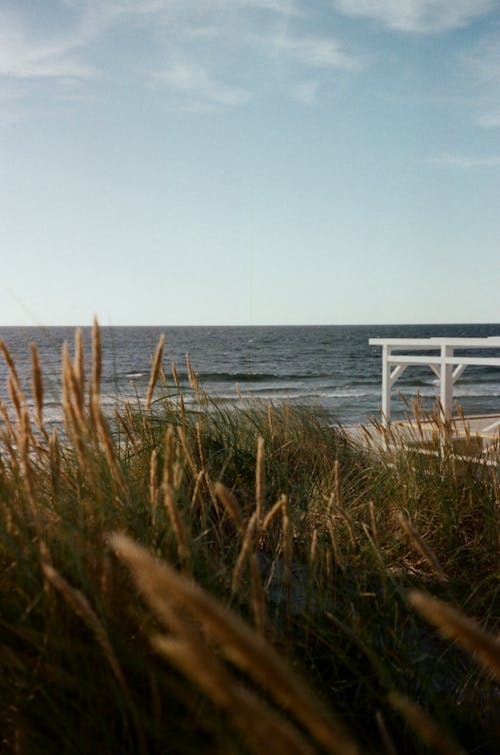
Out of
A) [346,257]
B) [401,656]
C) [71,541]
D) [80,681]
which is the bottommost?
[401,656]

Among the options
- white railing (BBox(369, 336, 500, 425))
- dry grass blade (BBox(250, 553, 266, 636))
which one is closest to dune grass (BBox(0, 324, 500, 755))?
dry grass blade (BBox(250, 553, 266, 636))

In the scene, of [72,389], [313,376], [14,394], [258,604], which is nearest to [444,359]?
[14,394]

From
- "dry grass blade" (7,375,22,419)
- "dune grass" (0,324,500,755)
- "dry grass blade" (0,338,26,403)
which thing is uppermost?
"dry grass blade" (0,338,26,403)

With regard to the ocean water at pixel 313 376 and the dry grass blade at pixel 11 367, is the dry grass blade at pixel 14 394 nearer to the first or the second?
the dry grass blade at pixel 11 367

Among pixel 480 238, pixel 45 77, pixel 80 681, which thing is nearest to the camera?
pixel 80 681

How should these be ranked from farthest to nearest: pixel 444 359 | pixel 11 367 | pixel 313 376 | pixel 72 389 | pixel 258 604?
pixel 313 376, pixel 444 359, pixel 11 367, pixel 72 389, pixel 258 604

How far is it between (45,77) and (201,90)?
5970 millimetres

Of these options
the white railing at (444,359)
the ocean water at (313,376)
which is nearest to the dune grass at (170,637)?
the white railing at (444,359)

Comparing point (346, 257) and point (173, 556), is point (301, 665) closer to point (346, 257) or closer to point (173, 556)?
point (173, 556)

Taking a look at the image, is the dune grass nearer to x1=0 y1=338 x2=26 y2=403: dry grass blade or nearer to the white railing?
x1=0 y1=338 x2=26 y2=403: dry grass blade

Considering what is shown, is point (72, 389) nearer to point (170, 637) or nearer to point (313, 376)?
point (170, 637)

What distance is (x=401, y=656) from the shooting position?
79.1 inches

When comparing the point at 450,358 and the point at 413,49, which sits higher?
the point at 413,49

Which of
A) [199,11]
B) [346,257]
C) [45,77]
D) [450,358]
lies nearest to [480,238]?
[346,257]
